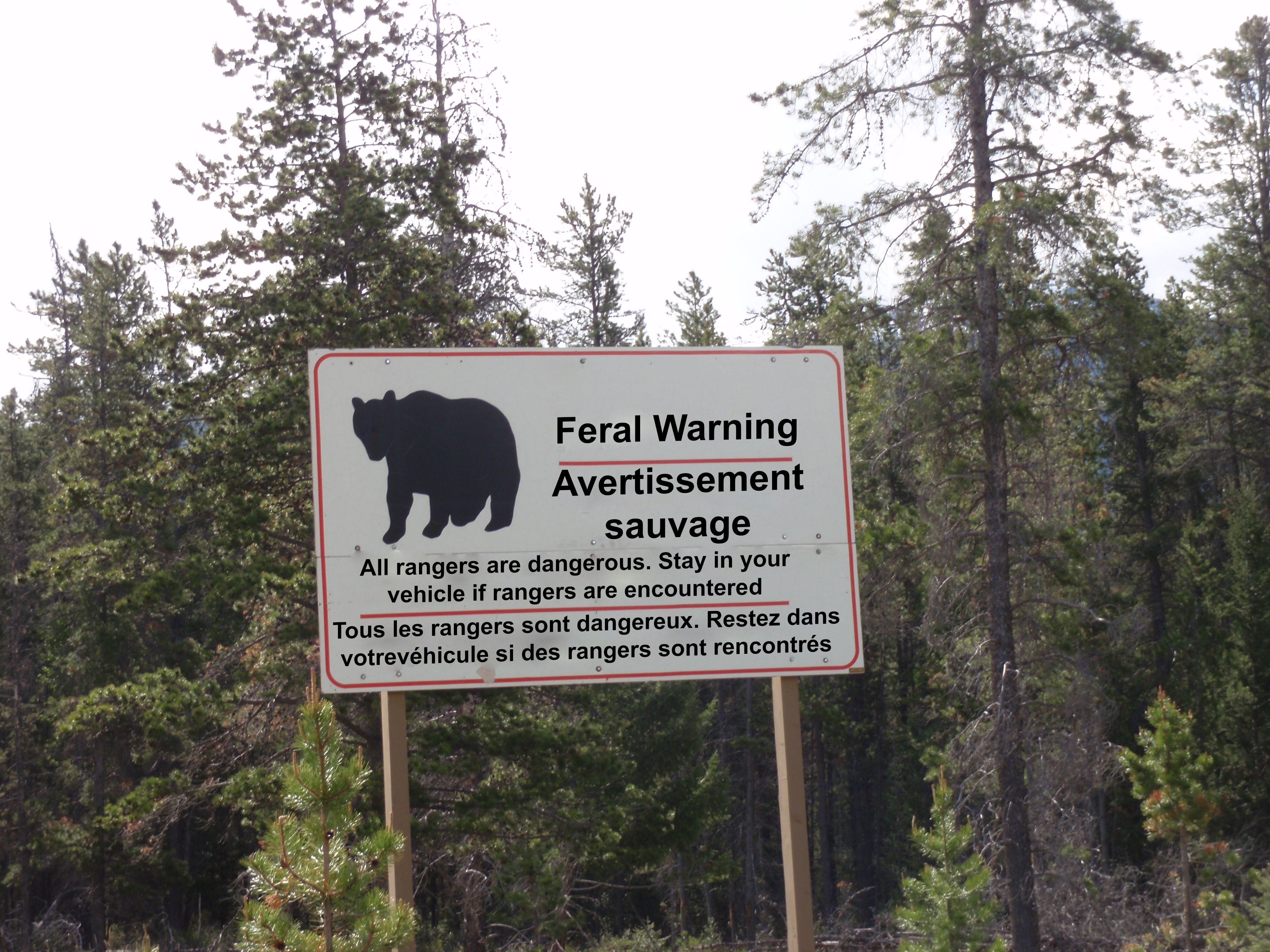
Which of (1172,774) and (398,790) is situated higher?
(398,790)

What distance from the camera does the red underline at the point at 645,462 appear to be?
151 inches

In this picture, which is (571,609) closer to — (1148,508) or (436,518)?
(436,518)

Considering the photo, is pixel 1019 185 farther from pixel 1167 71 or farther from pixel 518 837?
pixel 518 837

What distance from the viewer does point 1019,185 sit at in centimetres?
1154

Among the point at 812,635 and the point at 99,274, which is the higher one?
the point at 99,274

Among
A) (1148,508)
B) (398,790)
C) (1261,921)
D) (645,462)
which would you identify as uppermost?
(1148,508)

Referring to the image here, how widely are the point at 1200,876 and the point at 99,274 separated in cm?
2506

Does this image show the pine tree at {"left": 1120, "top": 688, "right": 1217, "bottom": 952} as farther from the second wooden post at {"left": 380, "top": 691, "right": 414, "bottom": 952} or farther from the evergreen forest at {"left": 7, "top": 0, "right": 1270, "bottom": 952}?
the second wooden post at {"left": 380, "top": 691, "right": 414, "bottom": 952}

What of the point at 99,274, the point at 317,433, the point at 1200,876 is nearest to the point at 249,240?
the point at 317,433

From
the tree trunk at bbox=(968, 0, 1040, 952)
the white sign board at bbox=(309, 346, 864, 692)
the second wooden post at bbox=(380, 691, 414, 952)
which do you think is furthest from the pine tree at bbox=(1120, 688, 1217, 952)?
the second wooden post at bbox=(380, 691, 414, 952)

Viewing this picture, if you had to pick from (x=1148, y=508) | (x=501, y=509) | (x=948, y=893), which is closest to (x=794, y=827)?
(x=501, y=509)

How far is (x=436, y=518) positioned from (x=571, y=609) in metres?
0.55

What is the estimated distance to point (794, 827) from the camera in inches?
150

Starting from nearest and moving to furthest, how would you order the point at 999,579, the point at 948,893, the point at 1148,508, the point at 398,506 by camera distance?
the point at 398,506, the point at 948,893, the point at 999,579, the point at 1148,508
